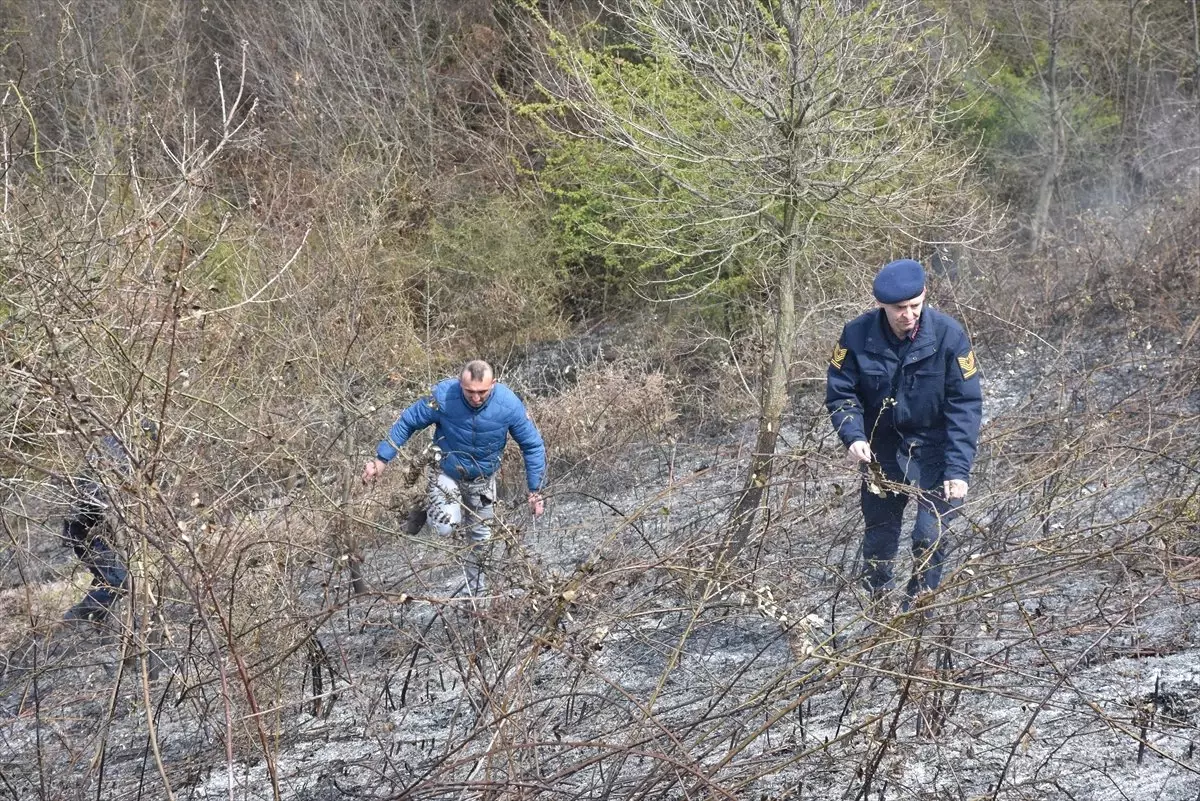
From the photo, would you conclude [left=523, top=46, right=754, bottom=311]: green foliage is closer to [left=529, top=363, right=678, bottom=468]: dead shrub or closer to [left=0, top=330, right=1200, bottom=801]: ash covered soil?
[left=529, top=363, right=678, bottom=468]: dead shrub

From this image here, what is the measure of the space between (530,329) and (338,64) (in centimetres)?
587

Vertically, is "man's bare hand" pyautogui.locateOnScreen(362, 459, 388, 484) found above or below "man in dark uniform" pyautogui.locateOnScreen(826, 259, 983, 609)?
below

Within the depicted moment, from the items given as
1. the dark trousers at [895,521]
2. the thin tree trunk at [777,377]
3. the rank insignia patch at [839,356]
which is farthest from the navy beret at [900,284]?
the thin tree trunk at [777,377]

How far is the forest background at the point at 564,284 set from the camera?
4.06 m

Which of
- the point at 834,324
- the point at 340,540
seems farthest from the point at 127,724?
the point at 834,324

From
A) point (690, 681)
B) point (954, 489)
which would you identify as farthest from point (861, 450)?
point (690, 681)

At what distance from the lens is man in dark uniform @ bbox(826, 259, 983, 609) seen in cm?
457

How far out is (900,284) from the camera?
4523mm

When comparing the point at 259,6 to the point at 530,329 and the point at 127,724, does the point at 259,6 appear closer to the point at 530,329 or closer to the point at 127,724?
the point at 530,329

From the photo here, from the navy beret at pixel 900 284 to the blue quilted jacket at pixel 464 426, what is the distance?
7.94 feet

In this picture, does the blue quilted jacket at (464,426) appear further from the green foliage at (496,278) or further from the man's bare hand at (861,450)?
the green foliage at (496,278)

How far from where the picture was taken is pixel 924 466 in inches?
191

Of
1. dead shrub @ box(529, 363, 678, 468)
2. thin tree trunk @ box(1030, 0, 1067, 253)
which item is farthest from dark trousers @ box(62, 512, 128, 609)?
thin tree trunk @ box(1030, 0, 1067, 253)

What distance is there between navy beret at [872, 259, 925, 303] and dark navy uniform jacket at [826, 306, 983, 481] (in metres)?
0.18
